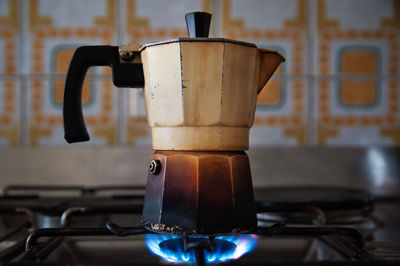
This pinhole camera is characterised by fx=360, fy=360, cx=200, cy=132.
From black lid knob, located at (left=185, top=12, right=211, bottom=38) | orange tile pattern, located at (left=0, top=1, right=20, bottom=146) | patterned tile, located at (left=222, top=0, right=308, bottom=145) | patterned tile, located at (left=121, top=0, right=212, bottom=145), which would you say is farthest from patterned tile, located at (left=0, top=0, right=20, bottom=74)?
black lid knob, located at (left=185, top=12, right=211, bottom=38)

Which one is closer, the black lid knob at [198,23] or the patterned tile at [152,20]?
the black lid knob at [198,23]

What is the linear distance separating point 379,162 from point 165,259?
0.69 m

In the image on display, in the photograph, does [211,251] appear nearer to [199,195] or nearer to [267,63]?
[199,195]

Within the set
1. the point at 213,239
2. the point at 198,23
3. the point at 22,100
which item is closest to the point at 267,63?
the point at 198,23

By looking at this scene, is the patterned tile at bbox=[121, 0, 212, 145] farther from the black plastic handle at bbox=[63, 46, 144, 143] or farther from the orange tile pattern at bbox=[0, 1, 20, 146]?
the black plastic handle at bbox=[63, 46, 144, 143]

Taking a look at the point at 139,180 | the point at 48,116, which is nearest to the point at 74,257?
the point at 139,180

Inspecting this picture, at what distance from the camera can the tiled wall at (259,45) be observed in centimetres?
88

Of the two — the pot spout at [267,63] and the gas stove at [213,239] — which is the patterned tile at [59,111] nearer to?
the gas stove at [213,239]

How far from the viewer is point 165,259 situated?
0.40 metres

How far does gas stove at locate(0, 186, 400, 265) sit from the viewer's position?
40cm

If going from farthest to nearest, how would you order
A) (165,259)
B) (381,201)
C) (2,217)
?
(381,201) → (2,217) → (165,259)

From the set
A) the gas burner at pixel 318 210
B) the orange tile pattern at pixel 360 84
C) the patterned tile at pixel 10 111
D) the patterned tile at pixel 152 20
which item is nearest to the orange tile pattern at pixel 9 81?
the patterned tile at pixel 10 111

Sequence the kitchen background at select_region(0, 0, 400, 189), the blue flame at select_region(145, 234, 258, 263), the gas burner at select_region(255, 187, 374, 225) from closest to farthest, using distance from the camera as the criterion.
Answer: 1. the blue flame at select_region(145, 234, 258, 263)
2. the gas burner at select_region(255, 187, 374, 225)
3. the kitchen background at select_region(0, 0, 400, 189)

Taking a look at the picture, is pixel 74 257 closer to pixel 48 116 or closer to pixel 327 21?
pixel 48 116
